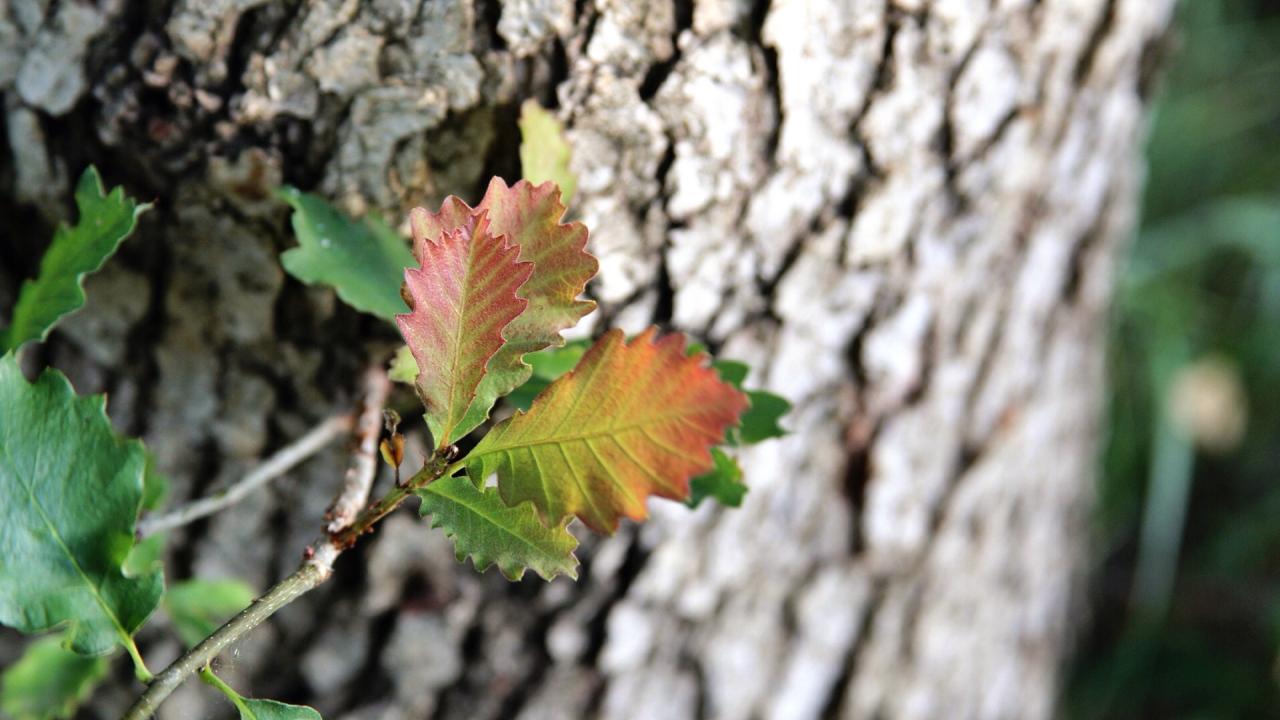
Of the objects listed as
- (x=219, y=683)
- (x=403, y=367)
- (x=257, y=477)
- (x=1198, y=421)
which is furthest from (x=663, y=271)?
(x=1198, y=421)

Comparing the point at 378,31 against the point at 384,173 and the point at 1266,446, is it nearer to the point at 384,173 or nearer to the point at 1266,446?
the point at 384,173

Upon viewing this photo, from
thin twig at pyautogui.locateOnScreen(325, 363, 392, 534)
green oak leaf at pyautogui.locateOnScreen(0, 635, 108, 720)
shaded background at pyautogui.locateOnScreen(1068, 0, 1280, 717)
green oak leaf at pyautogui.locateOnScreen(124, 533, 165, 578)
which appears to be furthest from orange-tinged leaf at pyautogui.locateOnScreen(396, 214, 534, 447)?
shaded background at pyautogui.locateOnScreen(1068, 0, 1280, 717)

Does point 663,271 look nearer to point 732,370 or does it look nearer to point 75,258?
point 732,370

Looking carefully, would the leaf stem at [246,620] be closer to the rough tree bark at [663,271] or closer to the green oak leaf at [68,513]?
the green oak leaf at [68,513]

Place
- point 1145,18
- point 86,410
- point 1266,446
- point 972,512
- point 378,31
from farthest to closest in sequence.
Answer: point 1266,446, point 972,512, point 1145,18, point 378,31, point 86,410

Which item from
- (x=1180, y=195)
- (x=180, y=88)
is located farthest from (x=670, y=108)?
(x=1180, y=195)

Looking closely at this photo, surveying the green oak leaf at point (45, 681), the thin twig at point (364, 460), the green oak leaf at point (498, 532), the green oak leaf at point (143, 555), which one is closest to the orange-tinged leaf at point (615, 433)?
the green oak leaf at point (498, 532)
